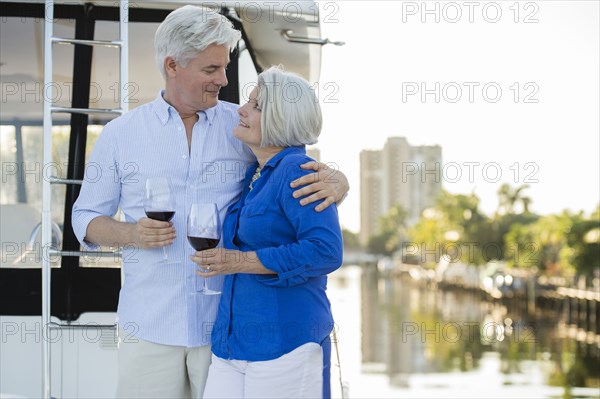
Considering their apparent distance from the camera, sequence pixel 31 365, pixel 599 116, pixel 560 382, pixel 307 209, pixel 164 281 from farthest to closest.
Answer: pixel 599 116
pixel 560 382
pixel 31 365
pixel 164 281
pixel 307 209

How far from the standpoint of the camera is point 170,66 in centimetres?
367

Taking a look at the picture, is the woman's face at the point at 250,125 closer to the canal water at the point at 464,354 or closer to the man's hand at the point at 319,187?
the man's hand at the point at 319,187

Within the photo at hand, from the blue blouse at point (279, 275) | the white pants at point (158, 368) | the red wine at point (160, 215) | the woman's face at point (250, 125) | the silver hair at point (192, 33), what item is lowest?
the white pants at point (158, 368)

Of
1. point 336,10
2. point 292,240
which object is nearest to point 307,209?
point 292,240

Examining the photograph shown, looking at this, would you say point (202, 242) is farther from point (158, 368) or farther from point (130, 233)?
point (158, 368)

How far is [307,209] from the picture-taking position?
329 centimetres

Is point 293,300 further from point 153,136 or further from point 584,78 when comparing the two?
point 584,78

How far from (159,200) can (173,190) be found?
207 millimetres

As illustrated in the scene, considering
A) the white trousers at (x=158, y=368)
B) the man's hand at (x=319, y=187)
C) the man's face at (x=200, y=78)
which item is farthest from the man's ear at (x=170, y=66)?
the white trousers at (x=158, y=368)

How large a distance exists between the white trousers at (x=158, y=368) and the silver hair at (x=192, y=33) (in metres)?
1.01

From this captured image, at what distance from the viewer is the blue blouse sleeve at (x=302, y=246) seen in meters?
3.24

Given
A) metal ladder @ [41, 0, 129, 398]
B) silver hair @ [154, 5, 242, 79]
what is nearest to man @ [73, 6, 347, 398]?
silver hair @ [154, 5, 242, 79]

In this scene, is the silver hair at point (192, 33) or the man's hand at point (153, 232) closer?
the man's hand at point (153, 232)

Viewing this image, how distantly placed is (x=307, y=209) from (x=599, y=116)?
61.6m
